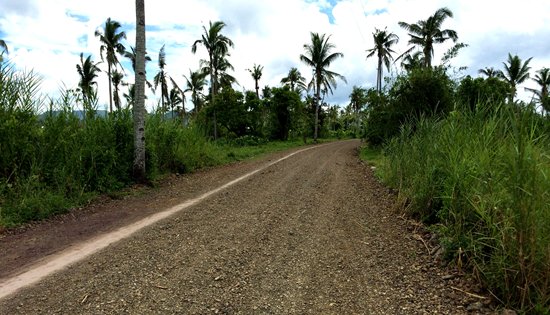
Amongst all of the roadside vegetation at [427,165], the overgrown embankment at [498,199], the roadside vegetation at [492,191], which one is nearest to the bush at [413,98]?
the roadside vegetation at [427,165]

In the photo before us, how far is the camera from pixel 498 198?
10.5 ft

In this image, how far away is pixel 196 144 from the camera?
1291 cm

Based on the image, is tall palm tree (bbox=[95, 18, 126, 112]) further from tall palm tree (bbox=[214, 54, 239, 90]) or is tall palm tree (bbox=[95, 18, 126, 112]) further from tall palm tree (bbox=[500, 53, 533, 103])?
tall palm tree (bbox=[500, 53, 533, 103])

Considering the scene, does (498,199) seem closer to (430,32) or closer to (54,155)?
(54,155)

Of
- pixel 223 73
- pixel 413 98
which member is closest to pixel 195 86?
pixel 223 73

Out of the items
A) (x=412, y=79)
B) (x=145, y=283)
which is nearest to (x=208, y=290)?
(x=145, y=283)

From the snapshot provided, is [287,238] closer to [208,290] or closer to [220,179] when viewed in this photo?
[208,290]

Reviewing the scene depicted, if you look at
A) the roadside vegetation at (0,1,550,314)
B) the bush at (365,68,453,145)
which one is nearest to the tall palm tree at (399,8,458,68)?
the bush at (365,68,453,145)

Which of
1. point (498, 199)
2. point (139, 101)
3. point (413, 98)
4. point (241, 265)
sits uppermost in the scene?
point (413, 98)

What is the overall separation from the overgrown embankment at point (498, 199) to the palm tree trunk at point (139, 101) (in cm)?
642

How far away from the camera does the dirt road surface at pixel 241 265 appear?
293 cm

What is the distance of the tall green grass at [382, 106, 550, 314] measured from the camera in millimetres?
2688

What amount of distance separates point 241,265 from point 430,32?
3061cm

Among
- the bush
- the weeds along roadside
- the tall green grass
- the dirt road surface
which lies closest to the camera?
the tall green grass
